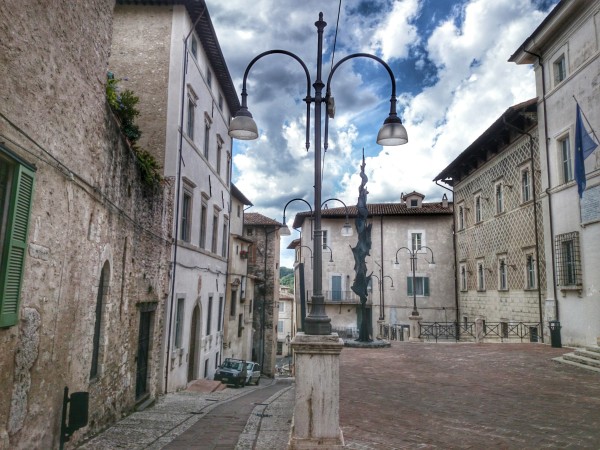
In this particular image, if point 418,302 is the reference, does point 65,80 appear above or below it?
above

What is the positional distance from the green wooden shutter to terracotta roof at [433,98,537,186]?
693 inches

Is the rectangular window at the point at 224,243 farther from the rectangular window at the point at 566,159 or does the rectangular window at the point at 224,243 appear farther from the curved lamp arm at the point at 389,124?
→ the curved lamp arm at the point at 389,124

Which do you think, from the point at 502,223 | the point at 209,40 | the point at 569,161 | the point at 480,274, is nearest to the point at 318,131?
the point at 209,40

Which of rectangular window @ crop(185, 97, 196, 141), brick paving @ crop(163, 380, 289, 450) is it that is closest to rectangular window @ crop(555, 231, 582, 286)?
brick paving @ crop(163, 380, 289, 450)

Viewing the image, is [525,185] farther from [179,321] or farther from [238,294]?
[238,294]

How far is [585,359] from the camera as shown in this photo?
1222cm

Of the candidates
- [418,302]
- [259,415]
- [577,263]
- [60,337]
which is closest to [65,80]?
[60,337]

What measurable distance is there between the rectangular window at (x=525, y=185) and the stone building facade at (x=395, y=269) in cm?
1475

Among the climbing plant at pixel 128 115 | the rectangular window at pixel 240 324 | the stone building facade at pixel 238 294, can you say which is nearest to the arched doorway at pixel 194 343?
the stone building facade at pixel 238 294

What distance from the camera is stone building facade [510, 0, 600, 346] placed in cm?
1456

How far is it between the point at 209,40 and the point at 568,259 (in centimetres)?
1435

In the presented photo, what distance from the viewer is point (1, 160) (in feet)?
15.2

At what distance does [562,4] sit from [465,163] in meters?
11.2

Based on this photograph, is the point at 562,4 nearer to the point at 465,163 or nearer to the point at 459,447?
the point at 465,163
